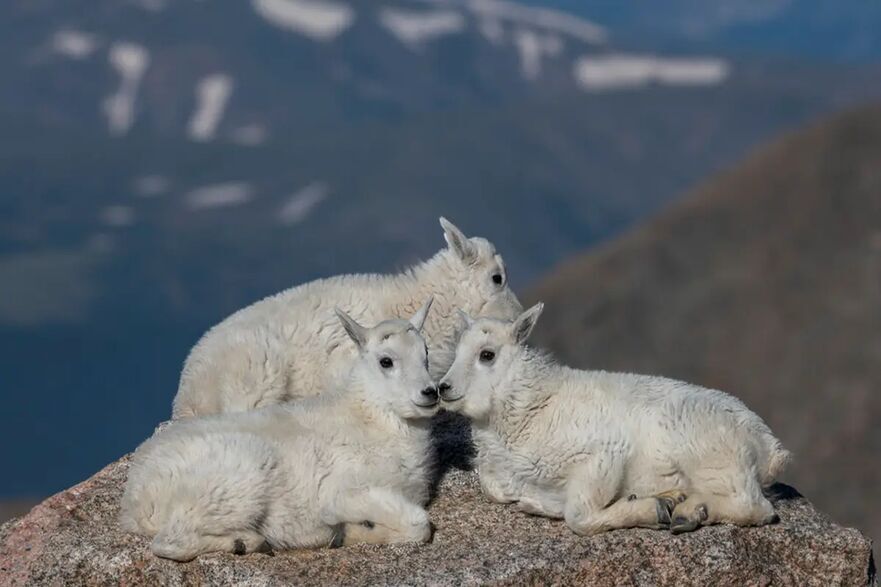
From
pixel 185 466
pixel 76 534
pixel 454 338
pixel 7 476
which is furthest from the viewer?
pixel 7 476

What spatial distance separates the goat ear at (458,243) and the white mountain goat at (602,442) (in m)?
1.95

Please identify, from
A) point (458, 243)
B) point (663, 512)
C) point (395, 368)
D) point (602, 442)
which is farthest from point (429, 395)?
point (458, 243)

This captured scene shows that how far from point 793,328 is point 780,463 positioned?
270ft

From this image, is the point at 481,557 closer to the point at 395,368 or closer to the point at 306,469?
the point at 306,469

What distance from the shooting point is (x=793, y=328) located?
3629 inches

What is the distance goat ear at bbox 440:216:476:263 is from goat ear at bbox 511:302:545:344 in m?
2.15

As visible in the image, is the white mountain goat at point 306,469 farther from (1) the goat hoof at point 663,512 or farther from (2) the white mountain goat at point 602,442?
(1) the goat hoof at point 663,512

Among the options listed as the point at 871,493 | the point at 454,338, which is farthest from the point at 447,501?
the point at 871,493

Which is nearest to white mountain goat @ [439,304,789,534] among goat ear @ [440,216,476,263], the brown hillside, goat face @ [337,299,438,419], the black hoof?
goat face @ [337,299,438,419]

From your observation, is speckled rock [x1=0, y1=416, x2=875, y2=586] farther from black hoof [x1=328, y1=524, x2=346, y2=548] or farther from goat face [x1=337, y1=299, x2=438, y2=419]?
goat face [x1=337, y1=299, x2=438, y2=419]

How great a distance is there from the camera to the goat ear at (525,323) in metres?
12.3

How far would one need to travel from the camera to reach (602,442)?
11773mm

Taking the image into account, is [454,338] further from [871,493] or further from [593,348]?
[593,348]

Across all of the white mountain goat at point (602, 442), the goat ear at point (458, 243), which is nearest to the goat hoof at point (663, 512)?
the white mountain goat at point (602, 442)
